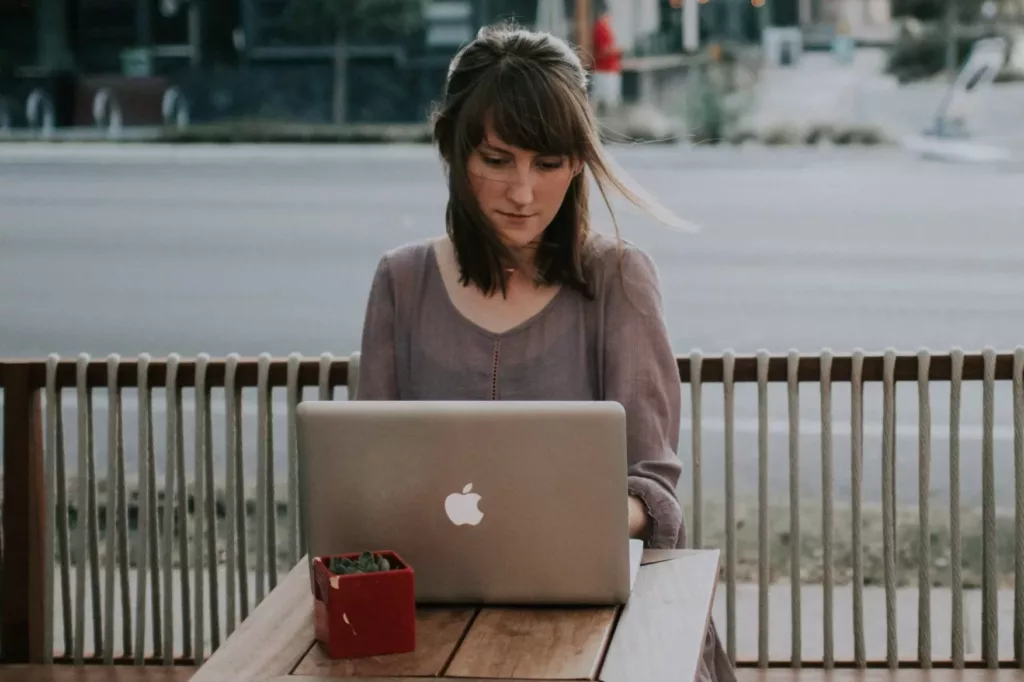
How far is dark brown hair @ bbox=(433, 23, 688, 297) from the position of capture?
161 cm

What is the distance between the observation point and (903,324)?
6203 millimetres

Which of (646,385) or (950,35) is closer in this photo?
(646,385)

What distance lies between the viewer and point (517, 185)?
1665 mm

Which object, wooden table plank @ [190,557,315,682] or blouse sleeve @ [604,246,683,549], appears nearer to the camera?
wooden table plank @ [190,557,315,682]

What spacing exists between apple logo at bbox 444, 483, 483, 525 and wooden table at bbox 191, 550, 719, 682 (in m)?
0.12

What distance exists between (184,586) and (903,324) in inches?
178

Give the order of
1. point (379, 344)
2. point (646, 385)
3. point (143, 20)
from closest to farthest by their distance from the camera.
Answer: point (646, 385), point (379, 344), point (143, 20)

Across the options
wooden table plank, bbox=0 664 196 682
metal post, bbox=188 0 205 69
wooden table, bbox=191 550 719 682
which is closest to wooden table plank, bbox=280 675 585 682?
wooden table, bbox=191 550 719 682

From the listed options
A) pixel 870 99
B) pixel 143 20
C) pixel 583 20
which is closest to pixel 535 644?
pixel 583 20

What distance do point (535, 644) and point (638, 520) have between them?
33cm

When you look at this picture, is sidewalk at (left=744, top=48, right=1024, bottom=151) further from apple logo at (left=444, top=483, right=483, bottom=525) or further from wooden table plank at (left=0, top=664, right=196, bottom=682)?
apple logo at (left=444, top=483, right=483, bottom=525)

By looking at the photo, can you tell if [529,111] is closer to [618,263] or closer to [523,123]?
[523,123]

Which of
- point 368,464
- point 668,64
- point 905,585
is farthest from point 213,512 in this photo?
point 668,64

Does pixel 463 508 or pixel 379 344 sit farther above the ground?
pixel 379 344
